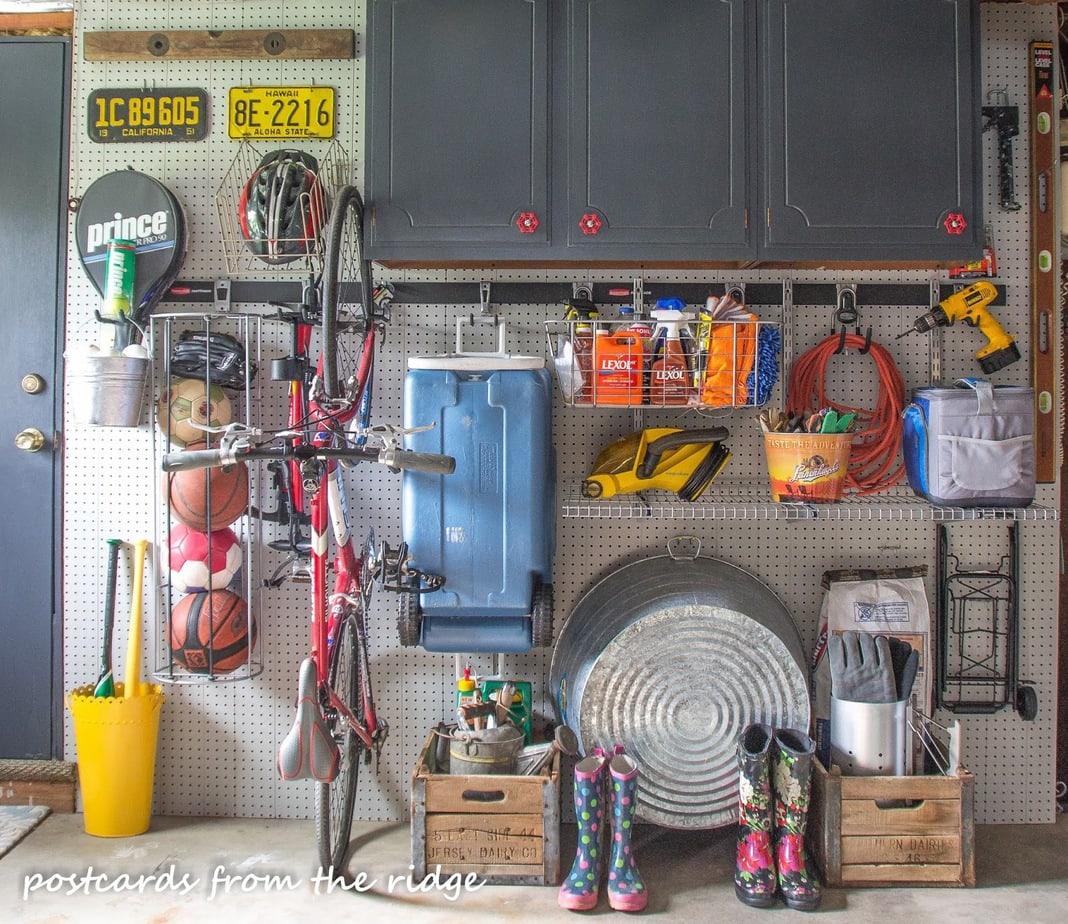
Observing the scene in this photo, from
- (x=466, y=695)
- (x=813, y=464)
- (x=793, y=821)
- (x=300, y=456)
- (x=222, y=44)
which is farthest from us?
(x=222, y=44)

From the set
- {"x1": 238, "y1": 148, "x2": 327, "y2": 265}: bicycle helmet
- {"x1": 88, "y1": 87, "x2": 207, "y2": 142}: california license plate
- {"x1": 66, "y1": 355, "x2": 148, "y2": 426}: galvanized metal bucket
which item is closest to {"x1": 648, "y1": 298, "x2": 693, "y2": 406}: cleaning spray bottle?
{"x1": 238, "y1": 148, "x2": 327, "y2": 265}: bicycle helmet

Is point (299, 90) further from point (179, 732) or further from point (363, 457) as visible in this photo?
point (179, 732)

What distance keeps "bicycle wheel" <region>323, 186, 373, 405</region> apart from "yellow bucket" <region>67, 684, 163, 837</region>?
1.23 metres

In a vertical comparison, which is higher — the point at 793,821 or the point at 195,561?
the point at 195,561

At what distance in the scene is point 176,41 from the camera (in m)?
2.81

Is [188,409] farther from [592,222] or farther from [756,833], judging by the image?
[756,833]

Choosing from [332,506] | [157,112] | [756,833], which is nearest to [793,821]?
[756,833]

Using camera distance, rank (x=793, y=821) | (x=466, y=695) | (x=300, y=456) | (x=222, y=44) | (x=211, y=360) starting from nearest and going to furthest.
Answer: (x=300, y=456) < (x=793, y=821) < (x=466, y=695) < (x=211, y=360) < (x=222, y=44)

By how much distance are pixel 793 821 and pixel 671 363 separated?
50.4 inches

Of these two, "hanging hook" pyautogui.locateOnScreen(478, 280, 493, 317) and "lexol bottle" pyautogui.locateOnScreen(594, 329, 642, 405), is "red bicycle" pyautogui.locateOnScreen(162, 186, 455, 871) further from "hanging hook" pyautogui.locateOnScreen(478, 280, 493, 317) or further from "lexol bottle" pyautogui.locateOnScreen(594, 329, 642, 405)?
"lexol bottle" pyautogui.locateOnScreen(594, 329, 642, 405)

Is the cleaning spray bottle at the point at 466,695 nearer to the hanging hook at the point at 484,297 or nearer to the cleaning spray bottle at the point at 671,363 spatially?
the cleaning spray bottle at the point at 671,363

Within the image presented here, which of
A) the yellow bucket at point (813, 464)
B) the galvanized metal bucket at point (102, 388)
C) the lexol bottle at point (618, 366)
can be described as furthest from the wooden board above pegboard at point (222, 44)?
the yellow bucket at point (813, 464)

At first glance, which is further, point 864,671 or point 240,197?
point 240,197

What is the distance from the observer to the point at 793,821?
2.29m
